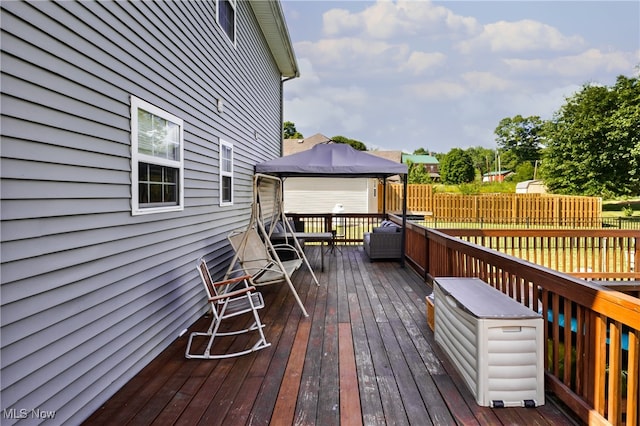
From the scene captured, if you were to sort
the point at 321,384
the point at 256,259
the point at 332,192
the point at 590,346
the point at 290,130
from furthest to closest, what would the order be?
the point at 290,130 → the point at 332,192 → the point at 256,259 → the point at 321,384 → the point at 590,346

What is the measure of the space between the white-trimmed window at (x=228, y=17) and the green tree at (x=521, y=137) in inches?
2170

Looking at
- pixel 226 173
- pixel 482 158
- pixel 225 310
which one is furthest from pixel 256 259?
pixel 482 158

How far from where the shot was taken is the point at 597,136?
20719mm

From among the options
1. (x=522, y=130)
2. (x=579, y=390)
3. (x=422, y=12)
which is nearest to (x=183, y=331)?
(x=579, y=390)

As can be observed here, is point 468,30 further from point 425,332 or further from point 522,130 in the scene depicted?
point 522,130

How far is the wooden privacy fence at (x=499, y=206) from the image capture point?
1727 cm

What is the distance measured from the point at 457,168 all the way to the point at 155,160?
51497mm

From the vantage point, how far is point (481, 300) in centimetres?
261

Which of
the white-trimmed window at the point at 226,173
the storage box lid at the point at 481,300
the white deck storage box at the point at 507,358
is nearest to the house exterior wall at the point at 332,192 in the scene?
the white-trimmed window at the point at 226,173

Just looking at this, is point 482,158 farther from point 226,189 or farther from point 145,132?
point 145,132

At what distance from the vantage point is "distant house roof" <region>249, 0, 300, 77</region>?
6.79 metres

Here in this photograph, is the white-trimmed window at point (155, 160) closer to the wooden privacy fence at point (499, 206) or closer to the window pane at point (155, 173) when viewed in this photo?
the window pane at point (155, 173)

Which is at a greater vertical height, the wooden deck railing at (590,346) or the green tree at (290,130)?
the green tree at (290,130)

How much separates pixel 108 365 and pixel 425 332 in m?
2.72
